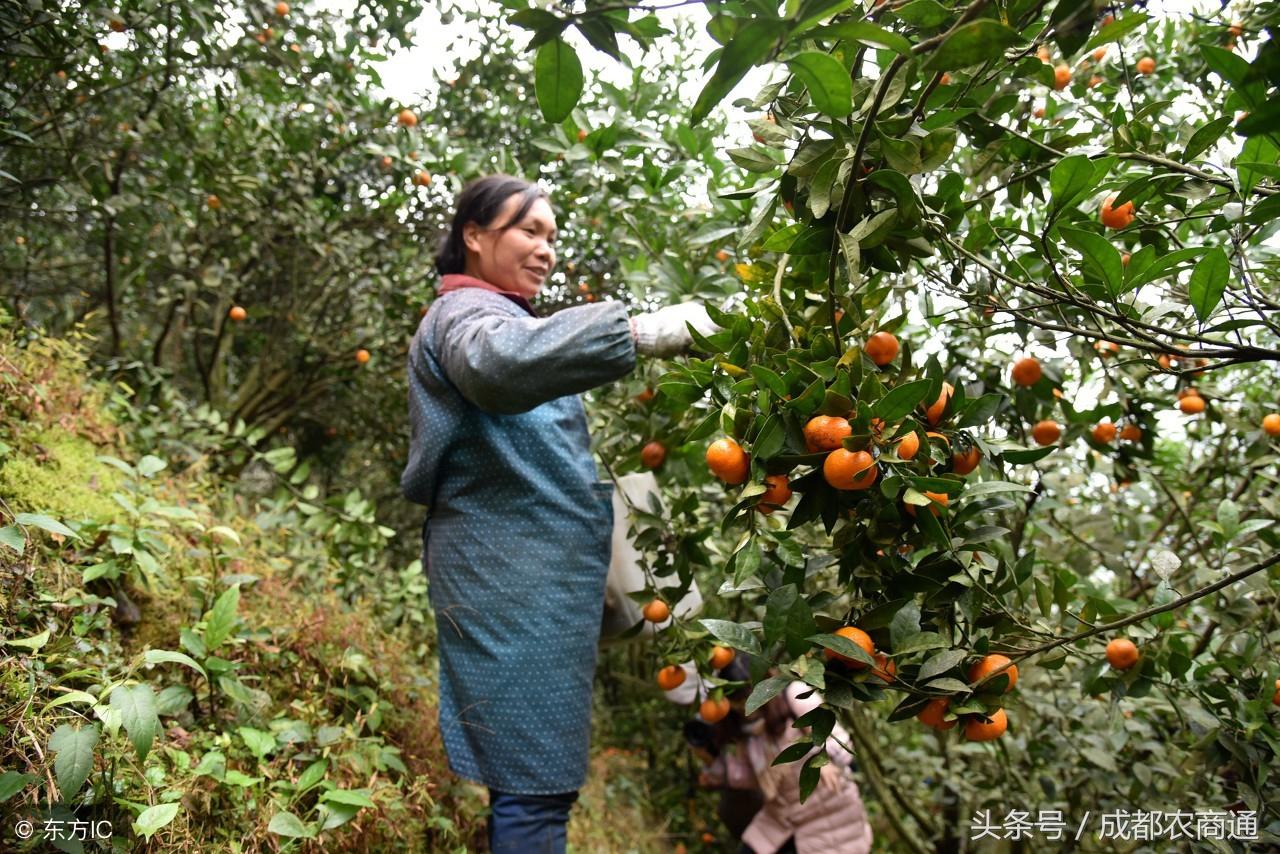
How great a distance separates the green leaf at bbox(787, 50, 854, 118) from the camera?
2.32 ft

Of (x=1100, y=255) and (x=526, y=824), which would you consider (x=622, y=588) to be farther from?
(x=1100, y=255)

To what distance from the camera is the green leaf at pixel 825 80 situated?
2.32 feet

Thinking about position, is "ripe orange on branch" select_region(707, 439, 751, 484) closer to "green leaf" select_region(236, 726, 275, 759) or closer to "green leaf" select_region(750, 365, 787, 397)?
"green leaf" select_region(750, 365, 787, 397)

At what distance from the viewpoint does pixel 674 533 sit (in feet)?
5.19

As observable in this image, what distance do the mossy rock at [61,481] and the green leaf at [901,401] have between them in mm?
1751

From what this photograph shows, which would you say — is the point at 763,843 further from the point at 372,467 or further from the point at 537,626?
the point at 372,467

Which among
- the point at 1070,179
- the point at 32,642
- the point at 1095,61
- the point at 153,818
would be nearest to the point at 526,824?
the point at 153,818

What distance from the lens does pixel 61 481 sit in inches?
72.6

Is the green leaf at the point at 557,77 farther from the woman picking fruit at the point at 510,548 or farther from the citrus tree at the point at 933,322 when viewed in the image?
the woman picking fruit at the point at 510,548

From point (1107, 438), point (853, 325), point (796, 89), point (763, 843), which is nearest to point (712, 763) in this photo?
point (763, 843)

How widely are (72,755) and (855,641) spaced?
3.44ft

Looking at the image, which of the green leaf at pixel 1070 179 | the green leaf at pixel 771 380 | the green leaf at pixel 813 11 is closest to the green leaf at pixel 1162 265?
the green leaf at pixel 1070 179

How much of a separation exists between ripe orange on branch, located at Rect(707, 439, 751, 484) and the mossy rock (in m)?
1.56

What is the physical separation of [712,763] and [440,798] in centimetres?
118
